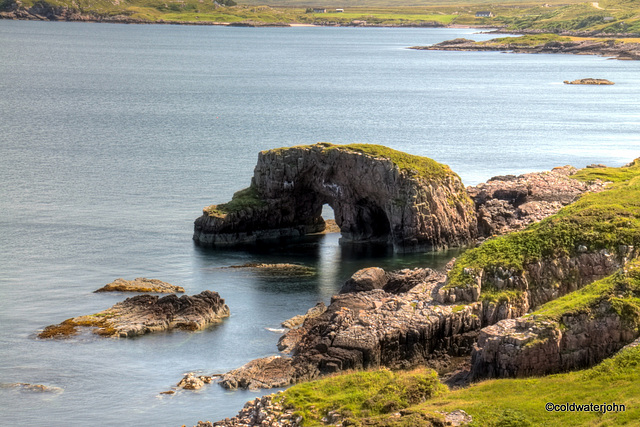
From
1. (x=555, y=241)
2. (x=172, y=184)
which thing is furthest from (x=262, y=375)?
(x=172, y=184)

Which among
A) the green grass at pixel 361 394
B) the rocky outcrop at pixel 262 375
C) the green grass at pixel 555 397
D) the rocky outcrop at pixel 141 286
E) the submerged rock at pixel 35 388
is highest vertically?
the green grass at pixel 555 397

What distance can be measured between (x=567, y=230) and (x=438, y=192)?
21715 mm

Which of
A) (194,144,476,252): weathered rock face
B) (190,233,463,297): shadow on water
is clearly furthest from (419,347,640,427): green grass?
(194,144,476,252): weathered rock face

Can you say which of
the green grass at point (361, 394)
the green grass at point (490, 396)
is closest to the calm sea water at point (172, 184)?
the green grass at point (361, 394)

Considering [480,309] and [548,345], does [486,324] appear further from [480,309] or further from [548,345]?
[548,345]

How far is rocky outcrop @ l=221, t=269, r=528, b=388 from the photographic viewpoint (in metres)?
47.3

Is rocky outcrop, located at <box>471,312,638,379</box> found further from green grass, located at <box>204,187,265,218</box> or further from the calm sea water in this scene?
green grass, located at <box>204,187,265,218</box>

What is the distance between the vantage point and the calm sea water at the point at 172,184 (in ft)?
164

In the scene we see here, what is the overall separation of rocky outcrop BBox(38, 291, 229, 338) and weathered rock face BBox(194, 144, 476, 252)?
19748mm

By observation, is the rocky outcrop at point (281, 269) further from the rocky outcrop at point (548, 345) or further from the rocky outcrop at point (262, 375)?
the rocky outcrop at point (548, 345)

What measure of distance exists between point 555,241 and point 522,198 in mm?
27999

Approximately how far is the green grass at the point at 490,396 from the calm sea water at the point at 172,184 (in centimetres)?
621

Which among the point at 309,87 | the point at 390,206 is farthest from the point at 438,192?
the point at 309,87

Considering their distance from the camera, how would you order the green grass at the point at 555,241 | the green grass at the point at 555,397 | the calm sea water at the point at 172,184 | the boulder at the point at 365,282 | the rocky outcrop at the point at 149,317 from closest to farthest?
the green grass at the point at 555,397 → the calm sea water at the point at 172,184 → the green grass at the point at 555,241 → the rocky outcrop at the point at 149,317 → the boulder at the point at 365,282
